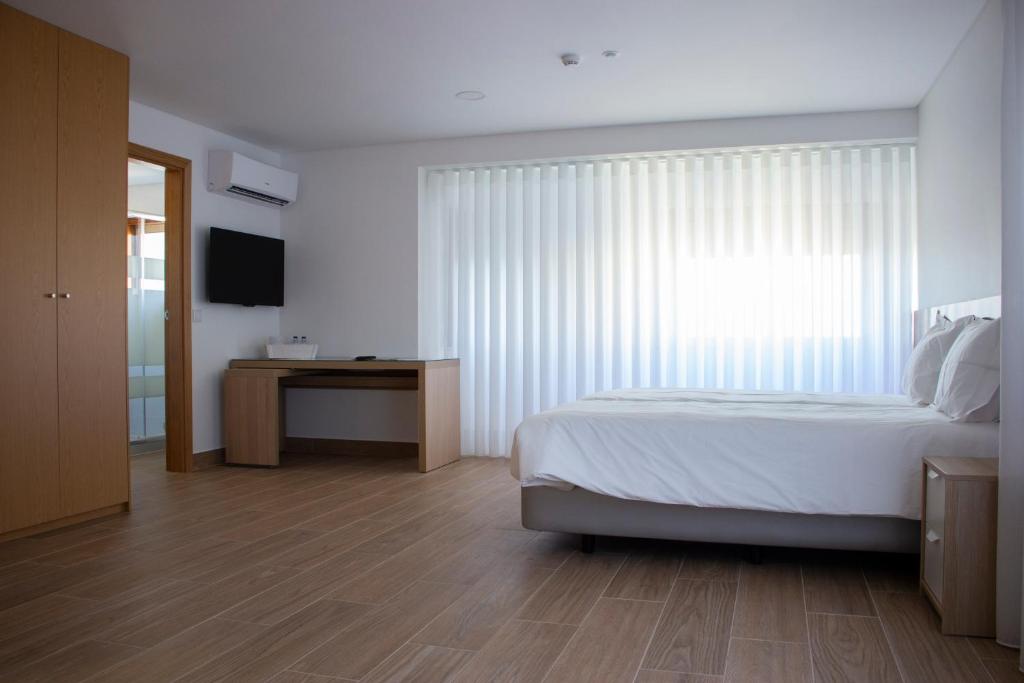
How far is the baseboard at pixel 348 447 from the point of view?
627 cm

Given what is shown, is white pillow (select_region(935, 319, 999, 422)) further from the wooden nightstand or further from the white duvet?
the wooden nightstand

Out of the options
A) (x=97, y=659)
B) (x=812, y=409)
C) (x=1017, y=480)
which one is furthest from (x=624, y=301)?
(x=97, y=659)

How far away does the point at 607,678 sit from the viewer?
2.10m

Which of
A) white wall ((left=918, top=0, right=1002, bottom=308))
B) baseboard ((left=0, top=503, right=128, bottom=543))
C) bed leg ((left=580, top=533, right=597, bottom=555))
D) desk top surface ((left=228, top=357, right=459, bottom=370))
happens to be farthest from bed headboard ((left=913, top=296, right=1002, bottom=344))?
baseboard ((left=0, top=503, right=128, bottom=543))

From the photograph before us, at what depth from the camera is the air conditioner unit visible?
5.76 meters

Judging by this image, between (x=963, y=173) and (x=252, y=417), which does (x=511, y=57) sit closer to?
(x=963, y=173)

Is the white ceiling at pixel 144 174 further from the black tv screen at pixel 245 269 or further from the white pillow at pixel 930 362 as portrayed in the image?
the white pillow at pixel 930 362

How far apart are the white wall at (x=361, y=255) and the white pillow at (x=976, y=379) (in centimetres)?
344

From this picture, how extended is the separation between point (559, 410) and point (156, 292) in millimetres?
4747

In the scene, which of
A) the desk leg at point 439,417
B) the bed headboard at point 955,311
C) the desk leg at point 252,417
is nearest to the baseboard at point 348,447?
the desk leg at point 439,417

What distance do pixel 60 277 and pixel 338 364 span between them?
7.17 ft

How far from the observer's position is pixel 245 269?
6047mm

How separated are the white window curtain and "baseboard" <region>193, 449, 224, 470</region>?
1.69 m

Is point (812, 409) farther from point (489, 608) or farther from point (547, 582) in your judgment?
point (489, 608)
